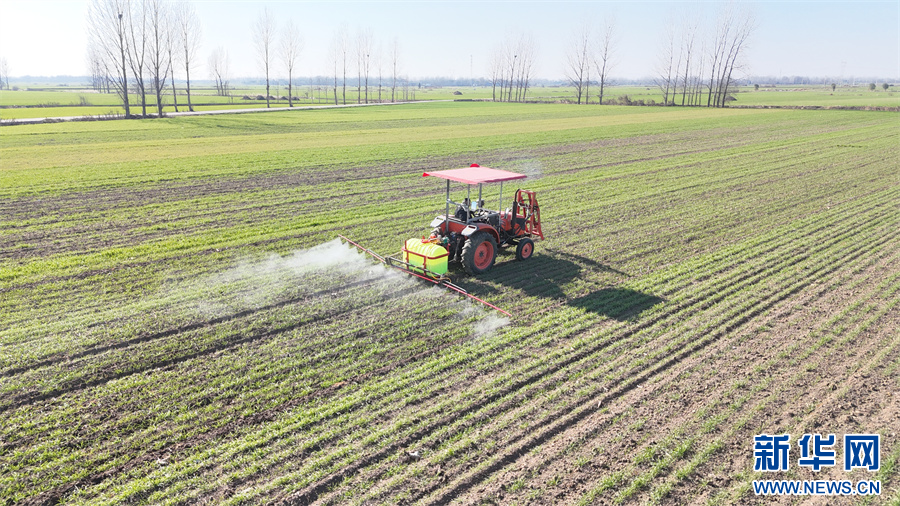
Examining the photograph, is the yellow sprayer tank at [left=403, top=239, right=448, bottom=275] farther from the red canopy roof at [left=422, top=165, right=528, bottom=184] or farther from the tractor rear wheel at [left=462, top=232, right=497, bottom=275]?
the red canopy roof at [left=422, top=165, right=528, bottom=184]

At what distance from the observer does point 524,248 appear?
14.5 metres

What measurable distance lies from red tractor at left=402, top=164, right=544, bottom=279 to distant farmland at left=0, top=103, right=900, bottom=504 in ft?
1.86

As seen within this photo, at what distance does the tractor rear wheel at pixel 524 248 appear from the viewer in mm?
14438

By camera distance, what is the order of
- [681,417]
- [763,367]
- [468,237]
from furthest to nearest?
1. [468,237]
2. [763,367]
3. [681,417]

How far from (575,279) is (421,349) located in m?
5.02

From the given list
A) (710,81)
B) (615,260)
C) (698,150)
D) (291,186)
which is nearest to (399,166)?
(291,186)

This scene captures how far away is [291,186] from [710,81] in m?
90.5

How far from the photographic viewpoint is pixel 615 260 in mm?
14703

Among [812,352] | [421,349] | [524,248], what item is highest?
[524,248]

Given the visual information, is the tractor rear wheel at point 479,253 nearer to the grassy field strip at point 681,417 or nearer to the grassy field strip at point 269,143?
the grassy field strip at point 681,417

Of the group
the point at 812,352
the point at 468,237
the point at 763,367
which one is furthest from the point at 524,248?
the point at 812,352

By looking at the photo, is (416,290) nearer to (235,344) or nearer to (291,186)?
(235,344)

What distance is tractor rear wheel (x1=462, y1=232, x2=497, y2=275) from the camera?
13.0m

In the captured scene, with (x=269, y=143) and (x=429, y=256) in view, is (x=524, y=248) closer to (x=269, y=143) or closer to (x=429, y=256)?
(x=429, y=256)
